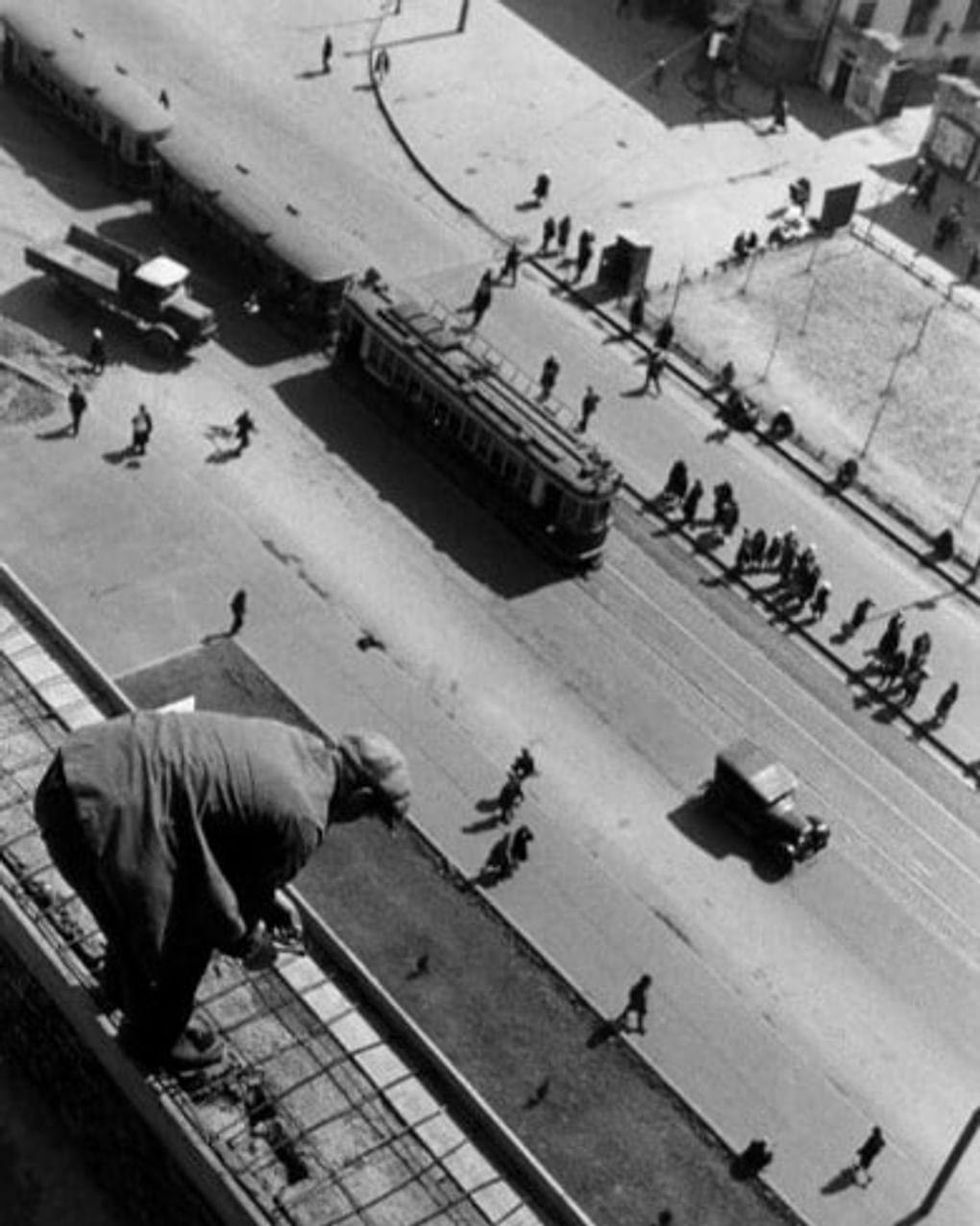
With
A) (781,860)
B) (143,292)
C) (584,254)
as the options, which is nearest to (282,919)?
(781,860)

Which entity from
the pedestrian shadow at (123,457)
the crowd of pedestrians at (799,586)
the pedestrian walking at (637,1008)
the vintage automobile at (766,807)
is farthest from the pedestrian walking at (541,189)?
the pedestrian walking at (637,1008)

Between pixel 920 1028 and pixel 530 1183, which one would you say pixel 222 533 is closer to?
pixel 920 1028

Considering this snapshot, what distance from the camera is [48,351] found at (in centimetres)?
5484

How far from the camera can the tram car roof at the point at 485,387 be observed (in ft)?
163

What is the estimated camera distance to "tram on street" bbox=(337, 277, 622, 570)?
164 ft

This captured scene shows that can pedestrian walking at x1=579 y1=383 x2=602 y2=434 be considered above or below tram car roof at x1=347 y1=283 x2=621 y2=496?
below

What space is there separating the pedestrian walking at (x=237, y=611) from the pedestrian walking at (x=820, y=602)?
15.4 meters

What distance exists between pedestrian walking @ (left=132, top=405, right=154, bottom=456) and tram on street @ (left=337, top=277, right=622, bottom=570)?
703 centimetres

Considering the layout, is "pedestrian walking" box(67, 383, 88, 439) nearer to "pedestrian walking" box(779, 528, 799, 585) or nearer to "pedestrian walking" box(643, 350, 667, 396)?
"pedestrian walking" box(643, 350, 667, 396)

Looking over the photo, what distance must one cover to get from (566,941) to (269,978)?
16270 millimetres

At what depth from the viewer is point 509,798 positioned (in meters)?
42.9

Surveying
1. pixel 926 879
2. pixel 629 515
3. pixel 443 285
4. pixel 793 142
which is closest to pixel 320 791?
pixel 926 879

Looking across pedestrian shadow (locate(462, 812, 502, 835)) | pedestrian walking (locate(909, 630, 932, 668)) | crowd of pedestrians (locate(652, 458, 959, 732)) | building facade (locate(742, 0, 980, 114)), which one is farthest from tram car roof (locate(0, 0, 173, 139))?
pedestrian walking (locate(909, 630, 932, 668))

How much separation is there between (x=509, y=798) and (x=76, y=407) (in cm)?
1708
